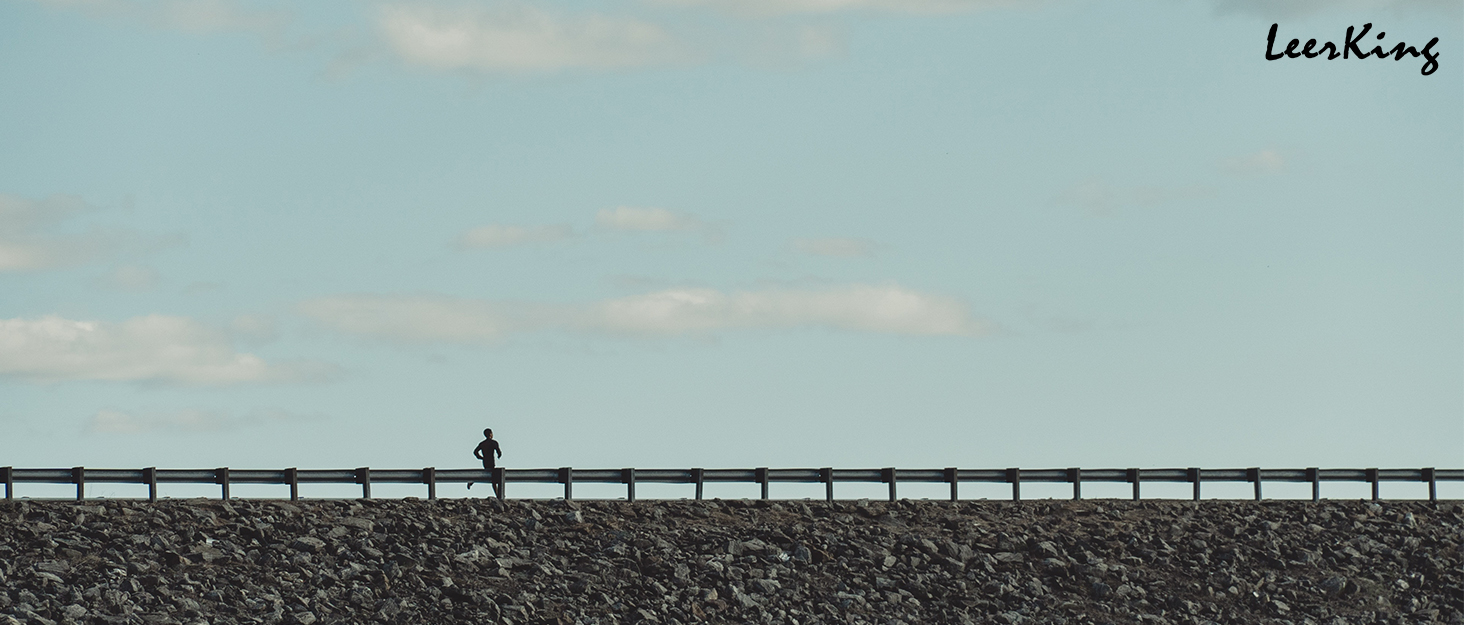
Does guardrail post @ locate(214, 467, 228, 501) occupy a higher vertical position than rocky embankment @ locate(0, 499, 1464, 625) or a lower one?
higher

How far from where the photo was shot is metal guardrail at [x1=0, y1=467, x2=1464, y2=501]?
33.1 metres

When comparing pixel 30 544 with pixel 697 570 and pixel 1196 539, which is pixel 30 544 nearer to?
pixel 697 570

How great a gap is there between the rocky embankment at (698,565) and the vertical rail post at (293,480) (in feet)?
1.25

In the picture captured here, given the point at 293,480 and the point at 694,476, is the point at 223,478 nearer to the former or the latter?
the point at 293,480

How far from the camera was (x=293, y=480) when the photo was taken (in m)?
33.3

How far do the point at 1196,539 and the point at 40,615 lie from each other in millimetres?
21182

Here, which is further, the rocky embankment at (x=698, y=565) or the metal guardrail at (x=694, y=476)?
the metal guardrail at (x=694, y=476)

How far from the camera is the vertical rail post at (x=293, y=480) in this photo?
3328cm

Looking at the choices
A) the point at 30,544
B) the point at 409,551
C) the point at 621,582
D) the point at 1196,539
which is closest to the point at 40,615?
the point at 30,544

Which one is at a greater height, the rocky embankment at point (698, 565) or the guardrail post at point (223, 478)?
the guardrail post at point (223, 478)

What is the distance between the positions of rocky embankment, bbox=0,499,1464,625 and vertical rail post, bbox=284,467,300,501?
1.25ft

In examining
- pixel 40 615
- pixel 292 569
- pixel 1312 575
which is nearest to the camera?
pixel 40 615

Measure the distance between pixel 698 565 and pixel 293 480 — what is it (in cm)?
801

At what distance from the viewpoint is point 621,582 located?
30.8 meters
